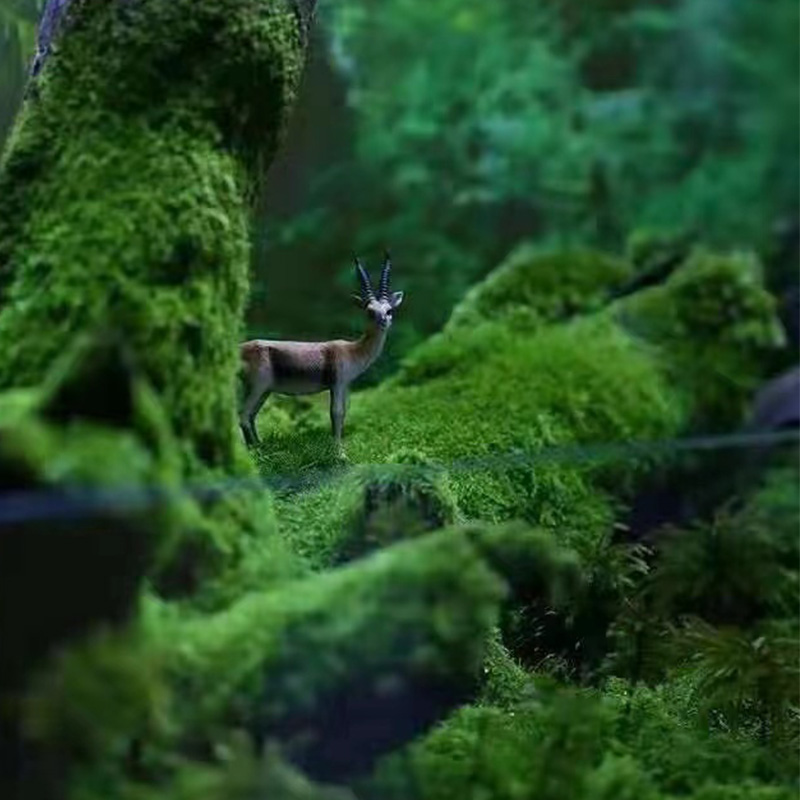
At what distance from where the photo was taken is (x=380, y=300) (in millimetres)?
2598

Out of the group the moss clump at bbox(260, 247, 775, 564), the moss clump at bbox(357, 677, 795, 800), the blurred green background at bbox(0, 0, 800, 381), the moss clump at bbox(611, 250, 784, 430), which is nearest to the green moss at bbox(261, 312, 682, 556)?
the moss clump at bbox(260, 247, 775, 564)

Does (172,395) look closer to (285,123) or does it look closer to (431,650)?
(431,650)

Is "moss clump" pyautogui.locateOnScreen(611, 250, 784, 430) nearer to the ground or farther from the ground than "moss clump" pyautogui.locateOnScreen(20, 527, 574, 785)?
nearer to the ground

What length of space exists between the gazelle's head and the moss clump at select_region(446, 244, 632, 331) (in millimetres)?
1031

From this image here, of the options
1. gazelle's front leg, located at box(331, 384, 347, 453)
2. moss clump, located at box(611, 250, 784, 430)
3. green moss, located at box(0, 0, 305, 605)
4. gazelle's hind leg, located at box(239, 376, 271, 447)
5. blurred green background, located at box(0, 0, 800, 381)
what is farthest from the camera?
moss clump, located at box(611, 250, 784, 430)

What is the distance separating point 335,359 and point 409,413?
40 centimetres

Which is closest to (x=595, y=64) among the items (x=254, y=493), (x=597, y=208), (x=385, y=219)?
(x=597, y=208)

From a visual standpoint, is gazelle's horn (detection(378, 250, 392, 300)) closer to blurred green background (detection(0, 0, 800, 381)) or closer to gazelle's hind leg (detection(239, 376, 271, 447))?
blurred green background (detection(0, 0, 800, 381))

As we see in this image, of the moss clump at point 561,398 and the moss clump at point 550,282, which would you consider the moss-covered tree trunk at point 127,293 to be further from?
the moss clump at point 550,282

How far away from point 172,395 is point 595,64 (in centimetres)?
252

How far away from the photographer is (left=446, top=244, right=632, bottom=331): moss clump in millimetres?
3742

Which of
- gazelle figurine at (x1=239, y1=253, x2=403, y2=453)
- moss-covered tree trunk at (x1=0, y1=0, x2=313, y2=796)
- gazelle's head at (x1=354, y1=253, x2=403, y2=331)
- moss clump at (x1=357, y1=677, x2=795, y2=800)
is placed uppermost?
moss-covered tree trunk at (x1=0, y1=0, x2=313, y2=796)

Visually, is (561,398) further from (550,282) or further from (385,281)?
(385,281)

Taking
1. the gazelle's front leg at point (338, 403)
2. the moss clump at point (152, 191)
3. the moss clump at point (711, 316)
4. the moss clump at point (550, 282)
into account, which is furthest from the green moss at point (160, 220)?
the moss clump at point (711, 316)
